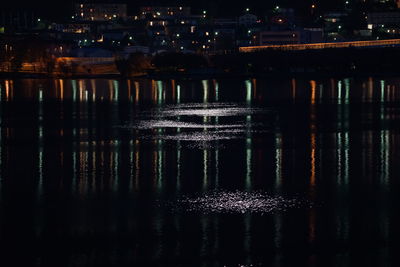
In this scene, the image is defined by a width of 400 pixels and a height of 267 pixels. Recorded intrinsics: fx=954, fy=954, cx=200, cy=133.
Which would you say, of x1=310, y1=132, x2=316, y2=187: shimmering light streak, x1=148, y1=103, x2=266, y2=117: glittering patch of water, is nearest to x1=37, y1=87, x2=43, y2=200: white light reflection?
Answer: x1=148, y1=103, x2=266, y2=117: glittering patch of water

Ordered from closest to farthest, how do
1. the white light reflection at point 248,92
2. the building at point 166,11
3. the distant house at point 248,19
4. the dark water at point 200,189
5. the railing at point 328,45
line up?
the dark water at point 200,189 < the white light reflection at point 248,92 < the railing at point 328,45 < the distant house at point 248,19 < the building at point 166,11

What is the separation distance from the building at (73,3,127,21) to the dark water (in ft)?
160

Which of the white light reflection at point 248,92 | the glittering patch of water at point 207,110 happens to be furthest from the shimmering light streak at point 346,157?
the white light reflection at point 248,92

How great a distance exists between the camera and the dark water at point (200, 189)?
9289 mm

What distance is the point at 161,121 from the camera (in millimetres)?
21266

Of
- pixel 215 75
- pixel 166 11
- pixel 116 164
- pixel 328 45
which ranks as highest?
pixel 166 11

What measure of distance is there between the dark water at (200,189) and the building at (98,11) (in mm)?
48775

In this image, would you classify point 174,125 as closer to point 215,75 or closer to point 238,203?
point 238,203

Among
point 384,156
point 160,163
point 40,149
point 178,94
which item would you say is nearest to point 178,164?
point 160,163

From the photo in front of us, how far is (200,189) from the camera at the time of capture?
39.7 feet

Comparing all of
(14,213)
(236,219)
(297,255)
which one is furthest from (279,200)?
(14,213)

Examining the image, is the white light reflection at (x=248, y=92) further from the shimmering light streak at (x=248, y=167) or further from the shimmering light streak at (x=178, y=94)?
the shimmering light streak at (x=248, y=167)

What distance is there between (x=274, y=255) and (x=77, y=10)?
212 ft

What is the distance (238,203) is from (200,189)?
1016mm
